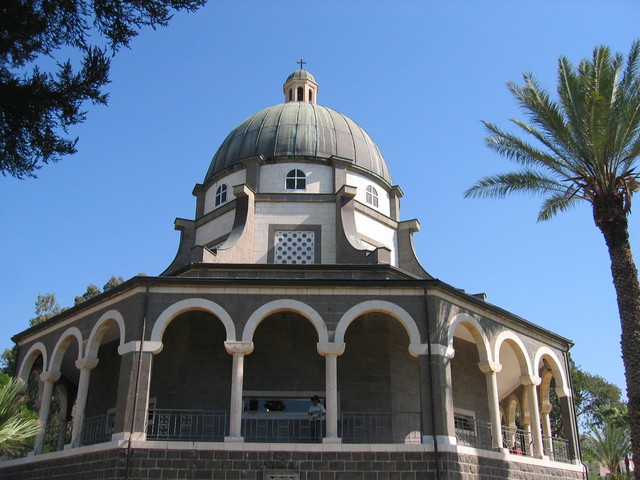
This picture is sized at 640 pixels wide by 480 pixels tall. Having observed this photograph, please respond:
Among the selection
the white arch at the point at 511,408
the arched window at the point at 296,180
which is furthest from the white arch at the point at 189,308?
the white arch at the point at 511,408

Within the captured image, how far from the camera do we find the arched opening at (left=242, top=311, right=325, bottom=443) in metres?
18.1

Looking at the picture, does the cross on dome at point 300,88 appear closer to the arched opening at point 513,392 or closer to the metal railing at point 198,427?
the arched opening at point 513,392

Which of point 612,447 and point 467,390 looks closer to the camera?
point 467,390

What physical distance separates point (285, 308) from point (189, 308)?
244 centimetres

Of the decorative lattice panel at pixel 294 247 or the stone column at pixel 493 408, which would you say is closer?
the stone column at pixel 493 408

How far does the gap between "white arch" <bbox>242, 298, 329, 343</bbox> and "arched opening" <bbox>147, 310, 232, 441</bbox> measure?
2.57 m

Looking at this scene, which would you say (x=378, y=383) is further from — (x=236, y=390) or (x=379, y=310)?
(x=236, y=390)

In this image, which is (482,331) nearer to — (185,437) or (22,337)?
(185,437)

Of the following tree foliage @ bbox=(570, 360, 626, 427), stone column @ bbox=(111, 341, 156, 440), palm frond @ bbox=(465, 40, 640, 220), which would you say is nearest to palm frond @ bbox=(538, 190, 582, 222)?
palm frond @ bbox=(465, 40, 640, 220)

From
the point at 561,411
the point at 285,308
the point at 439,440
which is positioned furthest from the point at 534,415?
the point at 285,308

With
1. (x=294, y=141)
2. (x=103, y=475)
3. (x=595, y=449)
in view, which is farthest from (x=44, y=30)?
(x=595, y=449)

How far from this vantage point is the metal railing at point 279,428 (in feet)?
58.4

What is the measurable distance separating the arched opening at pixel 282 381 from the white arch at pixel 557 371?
276 inches

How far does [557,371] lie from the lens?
69.9 ft
